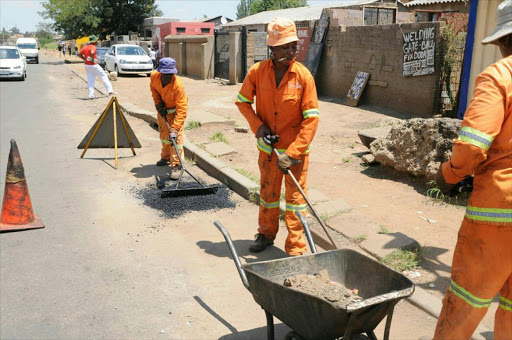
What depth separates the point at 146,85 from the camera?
2038cm

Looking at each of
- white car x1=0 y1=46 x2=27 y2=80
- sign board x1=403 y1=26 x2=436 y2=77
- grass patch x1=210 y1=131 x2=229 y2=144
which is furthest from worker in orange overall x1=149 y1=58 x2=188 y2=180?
white car x1=0 y1=46 x2=27 y2=80

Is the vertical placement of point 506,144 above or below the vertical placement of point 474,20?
below

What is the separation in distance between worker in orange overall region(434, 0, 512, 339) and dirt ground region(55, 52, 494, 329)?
48.1 inches

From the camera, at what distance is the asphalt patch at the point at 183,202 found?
5.93 m

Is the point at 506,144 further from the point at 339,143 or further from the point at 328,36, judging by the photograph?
the point at 328,36

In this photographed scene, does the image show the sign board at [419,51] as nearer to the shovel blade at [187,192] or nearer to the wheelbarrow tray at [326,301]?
the shovel blade at [187,192]

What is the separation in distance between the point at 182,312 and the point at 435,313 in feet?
6.14

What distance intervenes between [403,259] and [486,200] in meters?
2.04

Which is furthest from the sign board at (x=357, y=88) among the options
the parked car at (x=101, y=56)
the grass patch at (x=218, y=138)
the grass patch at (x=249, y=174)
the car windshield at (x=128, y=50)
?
the parked car at (x=101, y=56)

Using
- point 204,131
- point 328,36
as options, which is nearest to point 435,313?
point 204,131

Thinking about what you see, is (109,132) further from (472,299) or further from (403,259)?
(472,299)

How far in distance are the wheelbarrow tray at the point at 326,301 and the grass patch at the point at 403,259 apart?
1.18m

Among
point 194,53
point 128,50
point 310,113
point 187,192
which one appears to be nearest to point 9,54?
point 128,50

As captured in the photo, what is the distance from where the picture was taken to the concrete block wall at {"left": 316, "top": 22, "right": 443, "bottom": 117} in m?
10.8
